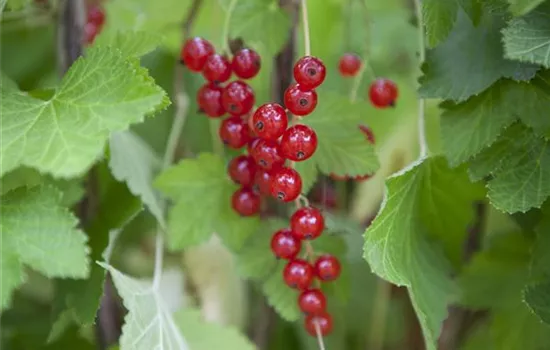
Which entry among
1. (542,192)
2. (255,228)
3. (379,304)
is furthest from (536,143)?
(379,304)

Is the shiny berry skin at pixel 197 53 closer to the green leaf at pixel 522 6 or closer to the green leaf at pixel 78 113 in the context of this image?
the green leaf at pixel 78 113

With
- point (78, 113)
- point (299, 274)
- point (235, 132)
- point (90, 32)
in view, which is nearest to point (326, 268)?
point (299, 274)

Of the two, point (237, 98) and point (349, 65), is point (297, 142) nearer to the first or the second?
point (237, 98)

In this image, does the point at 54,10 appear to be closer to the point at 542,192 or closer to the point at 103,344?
the point at 103,344

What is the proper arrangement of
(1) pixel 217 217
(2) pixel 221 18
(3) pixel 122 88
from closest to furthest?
1. (3) pixel 122 88
2. (1) pixel 217 217
3. (2) pixel 221 18

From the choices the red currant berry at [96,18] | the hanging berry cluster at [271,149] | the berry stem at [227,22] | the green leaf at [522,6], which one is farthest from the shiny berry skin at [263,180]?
the red currant berry at [96,18]

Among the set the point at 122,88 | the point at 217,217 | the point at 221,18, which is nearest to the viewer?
the point at 122,88
